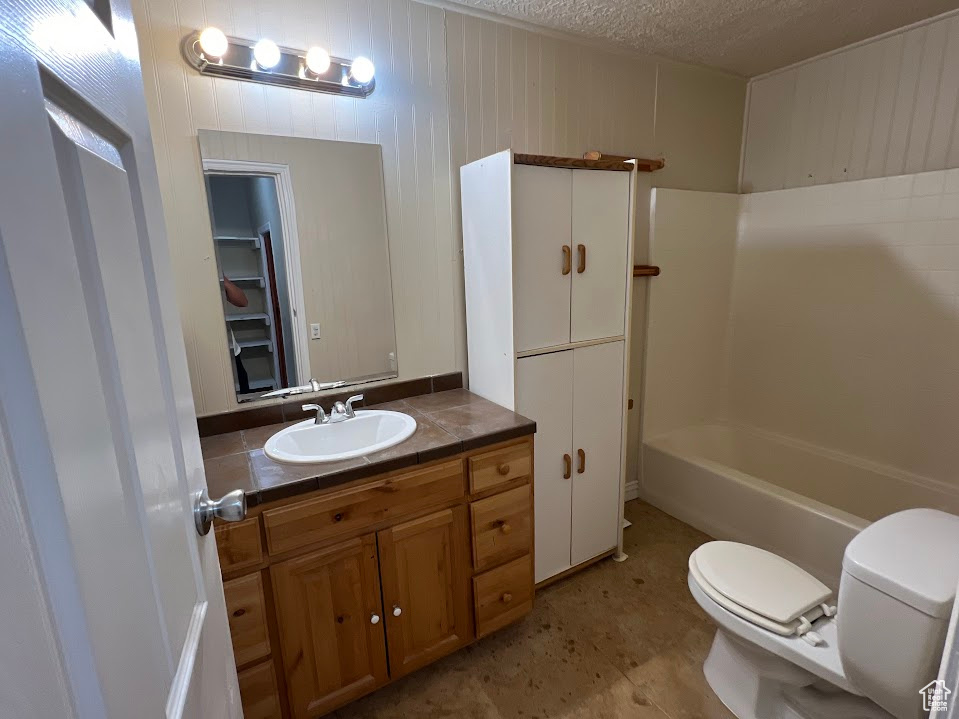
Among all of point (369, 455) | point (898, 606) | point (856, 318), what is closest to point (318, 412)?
point (369, 455)

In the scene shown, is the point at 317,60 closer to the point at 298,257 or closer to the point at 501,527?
the point at 298,257

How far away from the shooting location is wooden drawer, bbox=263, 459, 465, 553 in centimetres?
128

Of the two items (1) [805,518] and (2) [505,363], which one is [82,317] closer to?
(2) [505,363]

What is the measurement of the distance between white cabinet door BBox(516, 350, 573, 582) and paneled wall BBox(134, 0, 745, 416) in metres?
0.38

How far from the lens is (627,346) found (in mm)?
2061

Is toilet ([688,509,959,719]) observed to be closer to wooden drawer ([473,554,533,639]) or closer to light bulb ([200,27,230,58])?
wooden drawer ([473,554,533,639])

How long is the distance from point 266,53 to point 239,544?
1.46 meters

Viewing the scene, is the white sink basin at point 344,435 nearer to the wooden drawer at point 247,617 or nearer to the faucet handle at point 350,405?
the faucet handle at point 350,405

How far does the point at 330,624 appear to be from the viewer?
1.39m

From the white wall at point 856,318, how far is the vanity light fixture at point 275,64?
2.31m

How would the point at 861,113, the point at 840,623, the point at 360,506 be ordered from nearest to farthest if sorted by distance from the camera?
1. the point at 840,623
2. the point at 360,506
3. the point at 861,113

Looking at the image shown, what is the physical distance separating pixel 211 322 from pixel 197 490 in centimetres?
101

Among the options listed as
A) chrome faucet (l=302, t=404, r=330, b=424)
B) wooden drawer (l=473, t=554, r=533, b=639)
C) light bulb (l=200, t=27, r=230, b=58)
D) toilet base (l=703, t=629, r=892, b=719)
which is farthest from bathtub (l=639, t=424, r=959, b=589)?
light bulb (l=200, t=27, r=230, b=58)

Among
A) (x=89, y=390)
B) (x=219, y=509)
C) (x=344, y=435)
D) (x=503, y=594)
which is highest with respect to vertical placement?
(x=89, y=390)
